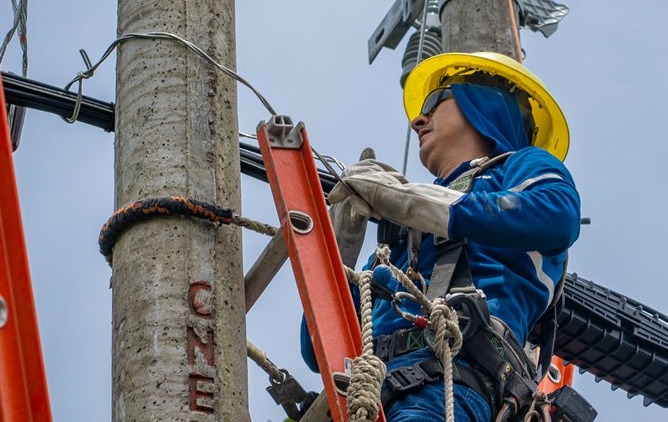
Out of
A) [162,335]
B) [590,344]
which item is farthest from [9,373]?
[590,344]

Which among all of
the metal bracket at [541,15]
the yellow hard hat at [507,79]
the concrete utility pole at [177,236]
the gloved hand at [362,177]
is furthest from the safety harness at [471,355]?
the metal bracket at [541,15]

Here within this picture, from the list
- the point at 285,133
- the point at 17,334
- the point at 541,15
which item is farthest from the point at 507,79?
the point at 17,334

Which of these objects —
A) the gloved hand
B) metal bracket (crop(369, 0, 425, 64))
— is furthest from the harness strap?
metal bracket (crop(369, 0, 425, 64))

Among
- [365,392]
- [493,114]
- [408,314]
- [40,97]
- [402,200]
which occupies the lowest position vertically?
[365,392]

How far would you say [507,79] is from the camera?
6438 mm

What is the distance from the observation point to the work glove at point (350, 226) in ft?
18.3

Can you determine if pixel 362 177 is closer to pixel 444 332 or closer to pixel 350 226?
pixel 350 226

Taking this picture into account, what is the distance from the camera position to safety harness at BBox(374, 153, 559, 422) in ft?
16.8

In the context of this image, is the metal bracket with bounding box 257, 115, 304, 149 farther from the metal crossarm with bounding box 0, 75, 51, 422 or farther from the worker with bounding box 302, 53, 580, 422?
the metal crossarm with bounding box 0, 75, 51, 422

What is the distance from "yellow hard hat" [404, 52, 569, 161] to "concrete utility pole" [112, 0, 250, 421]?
144cm

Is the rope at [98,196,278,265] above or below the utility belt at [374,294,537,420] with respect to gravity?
above

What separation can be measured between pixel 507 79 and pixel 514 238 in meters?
1.24

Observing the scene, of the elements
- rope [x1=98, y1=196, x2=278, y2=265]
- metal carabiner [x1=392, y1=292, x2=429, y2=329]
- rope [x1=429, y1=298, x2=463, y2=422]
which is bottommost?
rope [x1=429, y1=298, x2=463, y2=422]

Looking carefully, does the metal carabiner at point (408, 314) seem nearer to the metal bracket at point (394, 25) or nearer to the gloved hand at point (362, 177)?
the gloved hand at point (362, 177)
